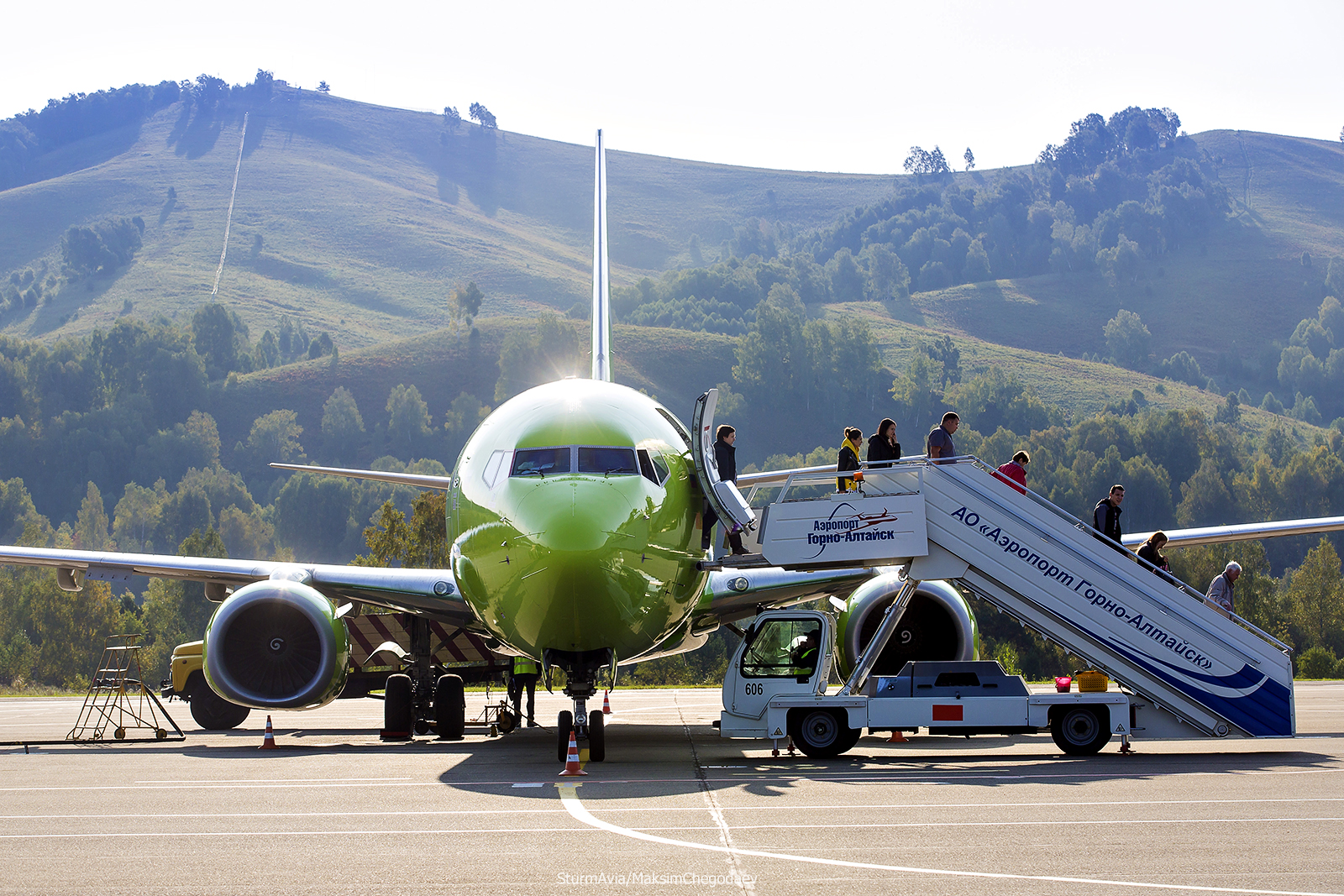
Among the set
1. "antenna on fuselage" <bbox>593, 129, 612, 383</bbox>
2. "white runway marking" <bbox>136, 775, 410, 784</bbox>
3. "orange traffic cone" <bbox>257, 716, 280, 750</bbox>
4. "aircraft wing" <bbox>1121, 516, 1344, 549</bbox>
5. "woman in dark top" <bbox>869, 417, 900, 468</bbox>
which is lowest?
"orange traffic cone" <bbox>257, 716, 280, 750</bbox>

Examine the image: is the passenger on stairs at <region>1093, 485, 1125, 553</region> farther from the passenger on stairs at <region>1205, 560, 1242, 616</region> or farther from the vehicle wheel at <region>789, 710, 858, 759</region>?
the vehicle wheel at <region>789, 710, 858, 759</region>

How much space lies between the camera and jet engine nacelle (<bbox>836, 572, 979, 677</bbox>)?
734 inches

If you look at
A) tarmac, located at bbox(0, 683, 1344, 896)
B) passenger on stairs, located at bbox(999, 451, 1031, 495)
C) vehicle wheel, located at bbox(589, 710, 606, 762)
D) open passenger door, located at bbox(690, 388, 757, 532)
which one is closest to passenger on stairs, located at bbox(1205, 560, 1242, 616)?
tarmac, located at bbox(0, 683, 1344, 896)

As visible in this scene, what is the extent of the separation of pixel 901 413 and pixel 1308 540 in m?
66.5

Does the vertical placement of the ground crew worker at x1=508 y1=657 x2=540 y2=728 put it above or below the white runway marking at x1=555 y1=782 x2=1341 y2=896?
below

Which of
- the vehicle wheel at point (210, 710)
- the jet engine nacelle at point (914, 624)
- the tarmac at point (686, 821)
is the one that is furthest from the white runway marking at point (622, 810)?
the vehicle wheel at point (210, 710)

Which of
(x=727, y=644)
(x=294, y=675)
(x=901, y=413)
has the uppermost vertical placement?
(x=901, y=413)

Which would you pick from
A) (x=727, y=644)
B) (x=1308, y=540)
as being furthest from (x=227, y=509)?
(x=1308, y=540)

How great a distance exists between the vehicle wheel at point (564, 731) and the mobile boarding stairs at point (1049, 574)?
9.39 ft

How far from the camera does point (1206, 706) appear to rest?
47.8ft

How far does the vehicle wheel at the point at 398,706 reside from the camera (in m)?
18.9

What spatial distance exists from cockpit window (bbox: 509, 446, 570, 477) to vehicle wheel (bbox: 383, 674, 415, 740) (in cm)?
627

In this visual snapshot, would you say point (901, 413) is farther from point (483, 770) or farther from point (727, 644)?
point (483, 770)

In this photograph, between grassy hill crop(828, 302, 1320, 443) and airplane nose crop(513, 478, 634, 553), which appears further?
grassy hill crop(828, 302, 1320, 443)
